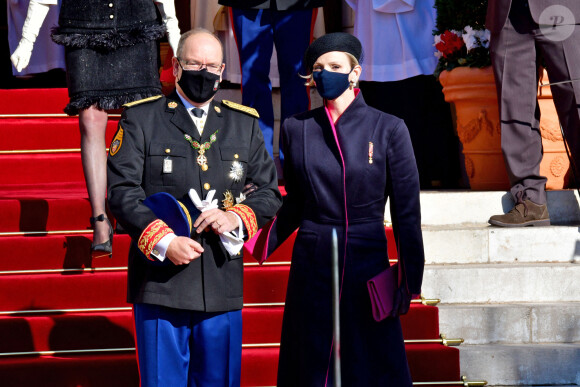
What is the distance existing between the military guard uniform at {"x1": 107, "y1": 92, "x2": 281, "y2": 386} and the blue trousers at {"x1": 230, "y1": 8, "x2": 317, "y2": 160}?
8.88 feet

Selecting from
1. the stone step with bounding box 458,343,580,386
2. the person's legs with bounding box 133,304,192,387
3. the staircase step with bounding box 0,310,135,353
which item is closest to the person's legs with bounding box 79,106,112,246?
the staircase step with bounding box 0,310,135,353

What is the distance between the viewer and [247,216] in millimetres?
3127

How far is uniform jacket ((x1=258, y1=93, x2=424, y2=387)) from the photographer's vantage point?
319 centimetres

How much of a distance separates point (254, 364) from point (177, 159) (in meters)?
1.58

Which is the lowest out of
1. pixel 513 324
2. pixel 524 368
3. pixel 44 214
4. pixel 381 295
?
pixel 524 368

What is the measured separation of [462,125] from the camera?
636 cm

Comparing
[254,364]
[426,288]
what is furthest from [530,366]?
[254,364]

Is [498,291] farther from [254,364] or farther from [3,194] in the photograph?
[3,194]

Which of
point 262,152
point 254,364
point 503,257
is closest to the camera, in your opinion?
point 262,152

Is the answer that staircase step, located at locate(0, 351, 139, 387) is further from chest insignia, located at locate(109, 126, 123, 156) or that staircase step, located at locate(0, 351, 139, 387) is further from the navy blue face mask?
the navy blue face mask

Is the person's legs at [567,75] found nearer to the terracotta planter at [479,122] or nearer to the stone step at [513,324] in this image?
the terracotta planter at [479,122]

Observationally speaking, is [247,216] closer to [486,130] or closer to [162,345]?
[162,345]

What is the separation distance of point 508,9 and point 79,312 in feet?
9.92

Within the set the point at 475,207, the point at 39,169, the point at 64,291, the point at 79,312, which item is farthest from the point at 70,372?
the point at 475,207
